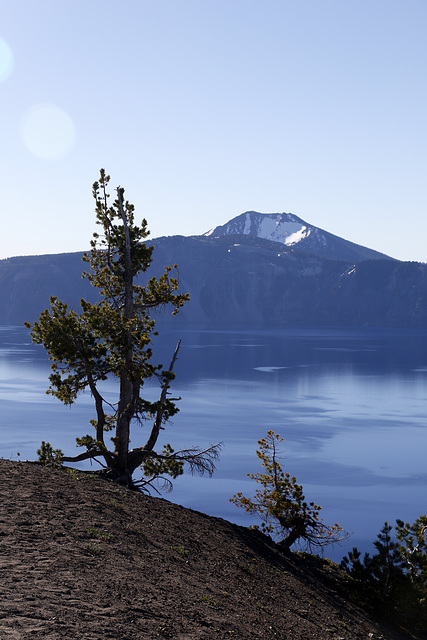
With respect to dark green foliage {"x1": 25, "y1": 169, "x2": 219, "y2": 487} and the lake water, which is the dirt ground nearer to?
dark green foliage {"x1": 25, "y1": 169, "x2": 219, "y2": 487}

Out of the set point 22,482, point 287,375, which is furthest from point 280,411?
point 22,482

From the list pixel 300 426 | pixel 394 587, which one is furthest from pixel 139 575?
pixel 300 426

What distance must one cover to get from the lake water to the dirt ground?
15570 mm

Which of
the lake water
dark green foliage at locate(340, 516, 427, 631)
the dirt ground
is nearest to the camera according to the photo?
the dirt ground

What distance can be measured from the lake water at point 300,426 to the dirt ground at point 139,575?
15.6 m

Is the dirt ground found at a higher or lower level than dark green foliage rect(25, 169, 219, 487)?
lower

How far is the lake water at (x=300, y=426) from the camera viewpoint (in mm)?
54875

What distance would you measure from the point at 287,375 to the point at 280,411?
43203 mm

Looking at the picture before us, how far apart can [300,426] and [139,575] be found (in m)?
72.8

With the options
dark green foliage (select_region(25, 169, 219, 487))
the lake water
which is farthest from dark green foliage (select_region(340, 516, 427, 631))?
the lake water

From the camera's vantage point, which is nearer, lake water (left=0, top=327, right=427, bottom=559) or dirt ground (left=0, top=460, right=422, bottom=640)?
dirt ground (left=0, top=460, right=422, bottom=640)

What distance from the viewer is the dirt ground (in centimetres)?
1024

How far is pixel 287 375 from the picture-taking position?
138125 millimetres

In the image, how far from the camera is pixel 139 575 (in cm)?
1294
